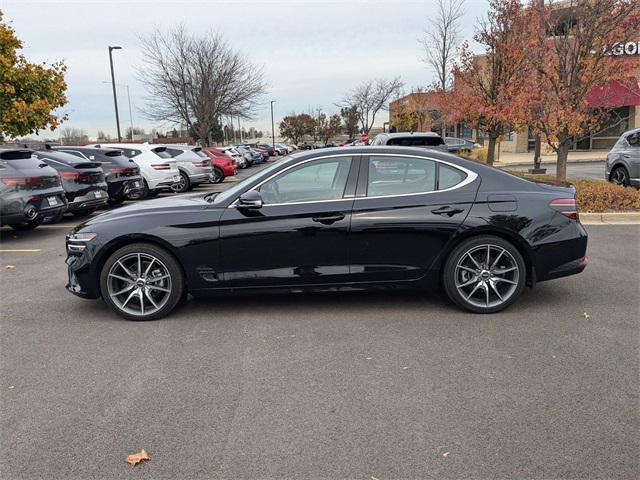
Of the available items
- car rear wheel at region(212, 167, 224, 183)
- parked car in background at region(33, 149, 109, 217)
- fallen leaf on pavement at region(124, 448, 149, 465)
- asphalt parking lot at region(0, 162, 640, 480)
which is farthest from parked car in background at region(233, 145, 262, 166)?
fallen leaf on pavement at region(124, 448, 149, 465)

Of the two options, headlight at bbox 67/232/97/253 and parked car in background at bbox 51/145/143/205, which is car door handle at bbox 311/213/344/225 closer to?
headlight at bbox 67/232/97/253

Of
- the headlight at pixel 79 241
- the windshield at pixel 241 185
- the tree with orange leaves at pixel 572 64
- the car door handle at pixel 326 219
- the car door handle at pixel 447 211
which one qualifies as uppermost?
the tree with orange leaves at pixel 572 64

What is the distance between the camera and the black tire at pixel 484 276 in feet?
16.2

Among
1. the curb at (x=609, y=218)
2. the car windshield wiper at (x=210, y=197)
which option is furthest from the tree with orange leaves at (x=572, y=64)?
the car windshield wiper at (x=210, y=197)

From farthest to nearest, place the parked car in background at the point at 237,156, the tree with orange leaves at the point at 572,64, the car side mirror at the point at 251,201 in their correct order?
the parked car in background at the point at 237,156 < the tree with orange leaves at the point at 572,64 < the car side mirror at the point at 251,201

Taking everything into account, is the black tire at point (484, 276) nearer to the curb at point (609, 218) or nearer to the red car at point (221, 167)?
the curb at point (609, 218)

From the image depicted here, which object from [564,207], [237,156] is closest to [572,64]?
[564,207]

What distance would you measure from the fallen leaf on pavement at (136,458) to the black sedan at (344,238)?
7.20 feet

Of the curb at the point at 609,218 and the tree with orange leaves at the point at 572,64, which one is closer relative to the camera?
the curb at the point at 609,218

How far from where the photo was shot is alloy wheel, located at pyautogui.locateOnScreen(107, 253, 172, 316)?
196 inches

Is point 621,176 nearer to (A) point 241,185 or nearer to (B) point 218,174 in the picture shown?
(A) point 241,185

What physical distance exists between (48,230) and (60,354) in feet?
23.0

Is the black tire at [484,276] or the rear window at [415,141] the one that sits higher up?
the rear window at [415,141]

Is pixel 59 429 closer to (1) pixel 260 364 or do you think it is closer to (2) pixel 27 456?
(2) pixel 27 456
